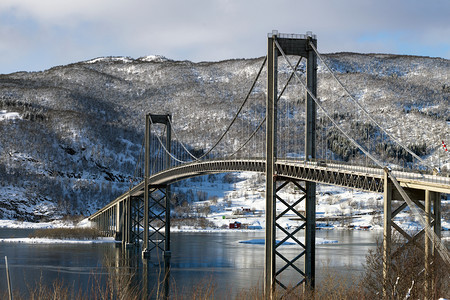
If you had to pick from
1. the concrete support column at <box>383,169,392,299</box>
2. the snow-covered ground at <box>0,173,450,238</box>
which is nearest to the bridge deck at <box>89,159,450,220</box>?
the concrete support column at <box>383,169,392,299</box>

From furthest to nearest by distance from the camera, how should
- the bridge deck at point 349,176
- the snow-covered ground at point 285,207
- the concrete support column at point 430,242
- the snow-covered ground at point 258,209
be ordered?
the snow-covered ground at point 285,207, the snow-covered ground at point 258,209, the bridge deck at point 349,176, the concrete support column at point 430,242

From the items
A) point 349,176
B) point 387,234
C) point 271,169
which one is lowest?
point 387,234

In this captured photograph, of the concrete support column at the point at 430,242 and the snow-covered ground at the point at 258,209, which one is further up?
the concrete support column at the point at 430,242

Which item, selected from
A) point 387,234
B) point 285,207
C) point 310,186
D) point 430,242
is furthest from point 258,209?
point 430,242

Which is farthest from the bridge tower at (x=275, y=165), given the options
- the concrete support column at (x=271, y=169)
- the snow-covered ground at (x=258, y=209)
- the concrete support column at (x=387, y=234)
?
the snow-covered ground at (x=258, y=209)

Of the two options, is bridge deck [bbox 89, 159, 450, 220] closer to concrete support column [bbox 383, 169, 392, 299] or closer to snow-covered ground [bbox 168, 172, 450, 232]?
concrete support column [bbox 383, 169, 392, 299]

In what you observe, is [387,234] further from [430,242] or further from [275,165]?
[275,165]

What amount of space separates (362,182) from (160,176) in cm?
4186

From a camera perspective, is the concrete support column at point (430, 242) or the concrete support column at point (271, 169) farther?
the concrete support column at point (271, 169)

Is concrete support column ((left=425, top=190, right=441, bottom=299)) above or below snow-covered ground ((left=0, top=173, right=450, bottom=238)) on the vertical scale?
above

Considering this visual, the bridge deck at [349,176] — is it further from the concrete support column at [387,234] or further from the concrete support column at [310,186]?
the concrete support column at [310,186]

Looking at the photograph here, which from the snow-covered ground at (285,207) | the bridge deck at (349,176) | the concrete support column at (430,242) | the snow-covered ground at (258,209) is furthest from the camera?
the snow-covered ground at (285,207)

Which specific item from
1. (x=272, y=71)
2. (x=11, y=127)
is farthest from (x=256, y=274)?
(x=11, y=127)

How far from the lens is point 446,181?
75.1ft
